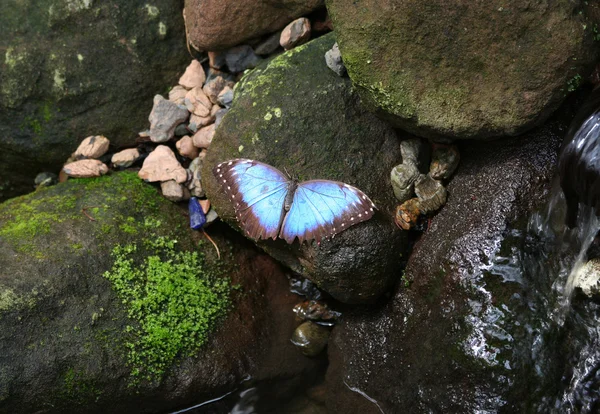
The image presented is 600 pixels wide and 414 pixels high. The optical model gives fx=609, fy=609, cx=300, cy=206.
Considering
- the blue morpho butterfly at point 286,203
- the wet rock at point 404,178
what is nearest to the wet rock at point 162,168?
the blue morpho butterfly at point 286,203

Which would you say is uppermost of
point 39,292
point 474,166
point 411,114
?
point 411,114

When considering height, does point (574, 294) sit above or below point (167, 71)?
below

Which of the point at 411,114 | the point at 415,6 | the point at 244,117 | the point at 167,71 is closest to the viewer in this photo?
the point at 415,6

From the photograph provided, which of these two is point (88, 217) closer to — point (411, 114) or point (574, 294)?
point (411, 114)

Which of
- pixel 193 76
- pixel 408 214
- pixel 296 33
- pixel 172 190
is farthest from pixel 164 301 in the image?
pixel 296 33

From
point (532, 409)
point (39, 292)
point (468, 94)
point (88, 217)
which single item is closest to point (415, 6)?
point (468, 94)

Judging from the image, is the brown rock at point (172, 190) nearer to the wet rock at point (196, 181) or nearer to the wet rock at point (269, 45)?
the wet rock at point (196, 181)

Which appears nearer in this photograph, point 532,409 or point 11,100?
point 532,409
